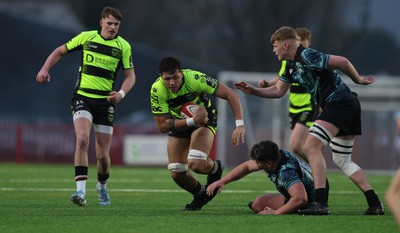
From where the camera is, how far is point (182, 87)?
38.0ft

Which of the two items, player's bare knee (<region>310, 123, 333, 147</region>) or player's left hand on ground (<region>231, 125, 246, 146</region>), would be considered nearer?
player's left hand on ground (<region>231, 125, 246, 146</region>)

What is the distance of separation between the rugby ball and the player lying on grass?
1.13 m

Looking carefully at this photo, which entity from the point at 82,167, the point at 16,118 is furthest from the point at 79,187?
the point at 16,118

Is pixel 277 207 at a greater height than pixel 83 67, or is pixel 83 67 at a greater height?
pixel 83 67

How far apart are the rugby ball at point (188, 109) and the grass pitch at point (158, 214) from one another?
3.54ft

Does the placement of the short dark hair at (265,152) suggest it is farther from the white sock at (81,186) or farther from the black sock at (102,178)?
the black sock at (102,178)

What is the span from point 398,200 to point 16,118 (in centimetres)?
2803

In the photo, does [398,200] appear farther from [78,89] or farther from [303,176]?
[78,89]

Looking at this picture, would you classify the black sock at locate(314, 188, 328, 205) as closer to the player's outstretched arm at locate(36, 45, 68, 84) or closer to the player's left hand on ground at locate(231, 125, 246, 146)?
the player's left hand on ground at locate(231, 125, 246, 146)

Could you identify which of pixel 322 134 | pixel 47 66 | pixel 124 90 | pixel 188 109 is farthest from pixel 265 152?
pixel 47 66

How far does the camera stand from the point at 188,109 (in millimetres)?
11703

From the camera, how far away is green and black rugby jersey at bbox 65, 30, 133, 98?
1284 centimetres

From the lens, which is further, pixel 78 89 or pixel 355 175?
pixel 78 89

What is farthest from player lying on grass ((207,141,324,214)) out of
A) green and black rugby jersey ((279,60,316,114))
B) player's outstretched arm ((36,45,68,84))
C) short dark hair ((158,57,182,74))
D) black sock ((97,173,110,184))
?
green and black rugby jersey ((279,60,316,114))
